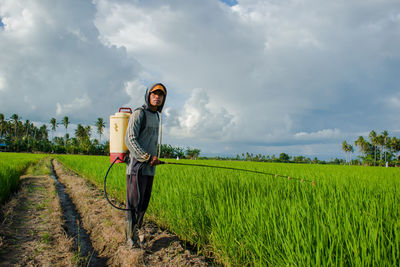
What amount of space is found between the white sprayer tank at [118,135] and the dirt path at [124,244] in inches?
32.5

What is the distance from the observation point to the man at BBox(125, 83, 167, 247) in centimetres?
213

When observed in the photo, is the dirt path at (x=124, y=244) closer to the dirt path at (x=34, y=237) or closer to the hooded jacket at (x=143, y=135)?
the dirt path at (x=34, y=237)

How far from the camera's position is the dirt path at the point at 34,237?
2.27 metres

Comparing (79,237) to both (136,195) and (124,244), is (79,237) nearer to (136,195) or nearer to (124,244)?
(124,244)

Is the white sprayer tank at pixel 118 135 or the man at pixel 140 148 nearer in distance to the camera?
the man at pixel 140 148

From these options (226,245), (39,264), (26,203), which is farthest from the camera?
(26,203)

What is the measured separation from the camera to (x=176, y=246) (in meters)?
2.26

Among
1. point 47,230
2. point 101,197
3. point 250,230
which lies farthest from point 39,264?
point 101,197

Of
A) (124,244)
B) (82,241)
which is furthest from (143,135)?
(82,241)

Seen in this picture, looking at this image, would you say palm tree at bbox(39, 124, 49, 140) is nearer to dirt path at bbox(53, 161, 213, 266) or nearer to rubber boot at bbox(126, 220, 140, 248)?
dirt path at bbox(53, 161, 213, 266)

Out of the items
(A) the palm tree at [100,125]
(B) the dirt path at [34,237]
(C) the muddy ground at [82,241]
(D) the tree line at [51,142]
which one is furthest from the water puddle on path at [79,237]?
(A) the palm tree at [100,125]

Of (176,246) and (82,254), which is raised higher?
(176,246)

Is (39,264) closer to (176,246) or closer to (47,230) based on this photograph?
(47,230)

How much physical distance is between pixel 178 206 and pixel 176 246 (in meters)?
0.45
